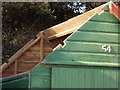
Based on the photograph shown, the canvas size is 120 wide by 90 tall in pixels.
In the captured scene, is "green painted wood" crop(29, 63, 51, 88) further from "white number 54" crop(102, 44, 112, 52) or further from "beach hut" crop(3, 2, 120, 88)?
"white number 54" crop(102, 44, 112, 52)

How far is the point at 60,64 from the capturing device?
378 centimetres

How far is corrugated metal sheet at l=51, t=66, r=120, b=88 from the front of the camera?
3769 mm

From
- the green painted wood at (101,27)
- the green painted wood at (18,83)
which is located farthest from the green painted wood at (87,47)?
the green painted wood at (18,83)

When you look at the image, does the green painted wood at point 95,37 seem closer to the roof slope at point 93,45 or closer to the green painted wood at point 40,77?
the roof slope at point 93,45

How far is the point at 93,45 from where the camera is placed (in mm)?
3955

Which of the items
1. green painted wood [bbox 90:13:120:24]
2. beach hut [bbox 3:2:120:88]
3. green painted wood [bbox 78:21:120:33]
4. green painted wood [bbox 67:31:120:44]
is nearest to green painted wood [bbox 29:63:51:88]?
beach hut [bbox 3:2:120:88]

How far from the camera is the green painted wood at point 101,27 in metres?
3.97

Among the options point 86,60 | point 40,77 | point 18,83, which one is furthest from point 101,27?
point 18,83

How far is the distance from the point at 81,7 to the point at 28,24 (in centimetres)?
310

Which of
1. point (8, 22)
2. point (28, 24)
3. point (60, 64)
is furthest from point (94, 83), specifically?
point (28, 24)

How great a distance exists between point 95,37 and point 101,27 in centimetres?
20

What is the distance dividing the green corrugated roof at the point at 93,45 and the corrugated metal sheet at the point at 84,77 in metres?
0.11

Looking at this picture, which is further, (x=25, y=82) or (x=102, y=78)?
(x=25, y=82)

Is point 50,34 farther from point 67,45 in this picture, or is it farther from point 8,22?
point 8,22
